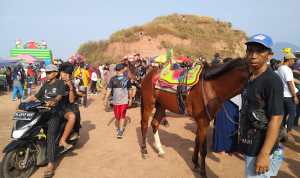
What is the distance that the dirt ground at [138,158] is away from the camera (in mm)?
3643

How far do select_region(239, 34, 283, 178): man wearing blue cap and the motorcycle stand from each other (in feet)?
10.3

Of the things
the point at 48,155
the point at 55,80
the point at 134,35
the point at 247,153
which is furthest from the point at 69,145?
the point at 134,35

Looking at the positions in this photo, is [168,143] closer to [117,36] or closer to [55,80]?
[55,80]

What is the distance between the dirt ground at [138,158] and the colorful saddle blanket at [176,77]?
1623 millimetres

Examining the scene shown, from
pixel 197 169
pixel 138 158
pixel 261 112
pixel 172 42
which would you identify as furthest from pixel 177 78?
pixel 172 42

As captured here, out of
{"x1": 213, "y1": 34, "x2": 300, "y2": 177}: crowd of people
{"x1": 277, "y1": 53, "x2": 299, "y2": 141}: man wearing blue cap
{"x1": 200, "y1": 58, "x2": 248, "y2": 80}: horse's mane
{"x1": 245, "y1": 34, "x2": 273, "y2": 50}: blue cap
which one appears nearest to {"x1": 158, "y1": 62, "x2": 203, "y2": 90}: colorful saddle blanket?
{"x1": 200, "y1": 58, "x2": 248, "y2": 80}: horse's mane

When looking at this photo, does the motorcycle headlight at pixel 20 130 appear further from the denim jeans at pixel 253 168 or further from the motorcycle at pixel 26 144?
the denim jeans at pixel 253 168

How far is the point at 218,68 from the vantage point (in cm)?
323

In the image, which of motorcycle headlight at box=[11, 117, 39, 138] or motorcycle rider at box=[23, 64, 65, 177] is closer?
motorcycle headlight at box=[11, 117, 39, 138]

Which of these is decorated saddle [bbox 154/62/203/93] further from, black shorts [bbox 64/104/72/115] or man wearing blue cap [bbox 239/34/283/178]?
black shorts [bbox 64/104/72/115]

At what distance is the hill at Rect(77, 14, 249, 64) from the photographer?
32.6m

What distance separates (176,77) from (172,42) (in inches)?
1292

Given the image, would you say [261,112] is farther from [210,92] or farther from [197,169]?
[197,169]

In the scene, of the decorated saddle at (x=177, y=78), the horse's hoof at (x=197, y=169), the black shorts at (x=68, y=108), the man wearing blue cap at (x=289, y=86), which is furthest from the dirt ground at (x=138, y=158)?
the decorated saddle at (x=177, y=78)
